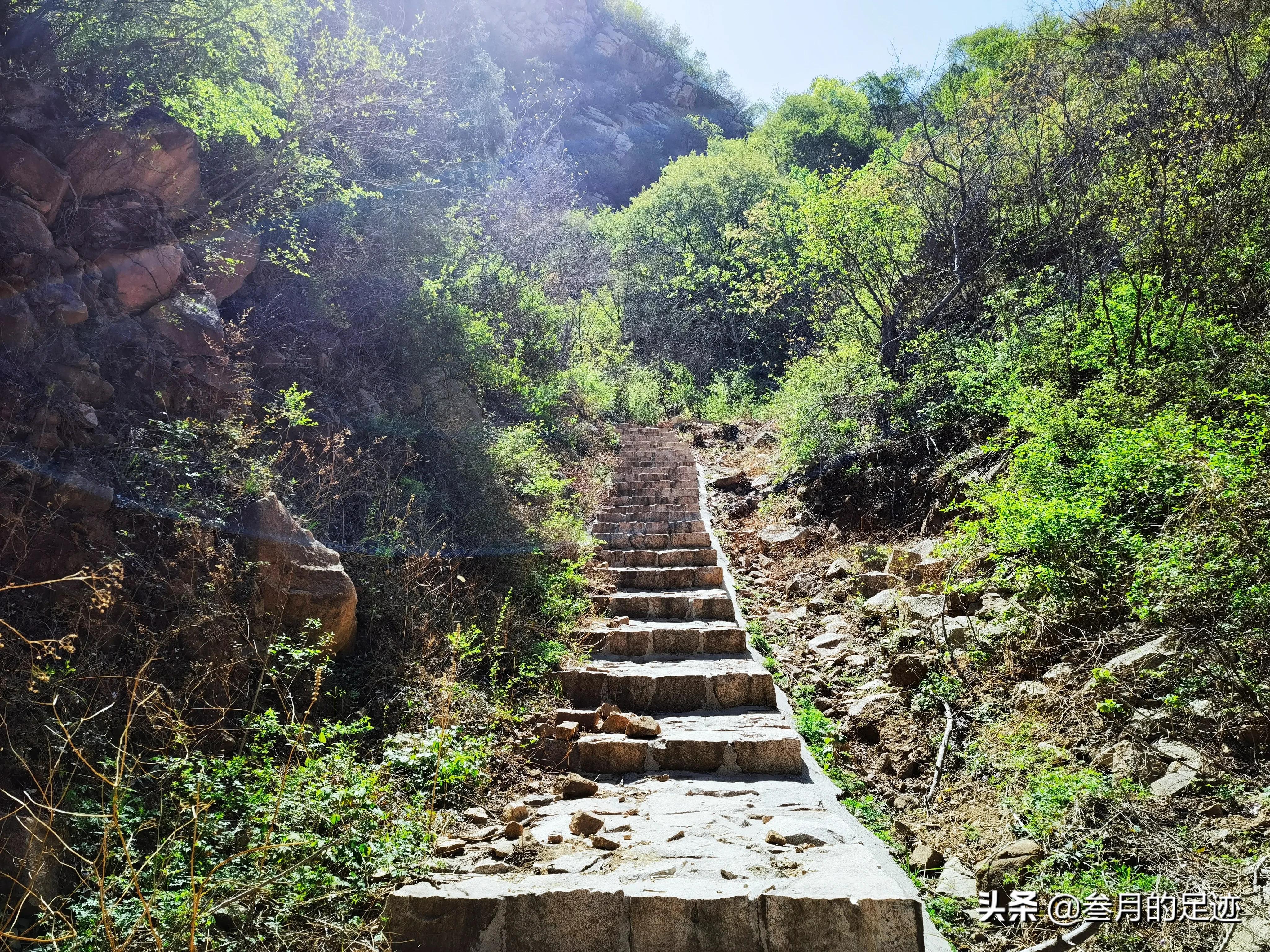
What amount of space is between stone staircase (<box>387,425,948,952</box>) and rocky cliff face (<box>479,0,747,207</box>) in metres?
27.9

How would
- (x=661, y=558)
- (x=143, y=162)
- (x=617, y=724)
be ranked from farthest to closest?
(x=661, y=558), (x=143, y=162), (x=617, y=724)

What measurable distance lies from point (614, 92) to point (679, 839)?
4099 cm

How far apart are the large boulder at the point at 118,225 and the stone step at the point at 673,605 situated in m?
4.79

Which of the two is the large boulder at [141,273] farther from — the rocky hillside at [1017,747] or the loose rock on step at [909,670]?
the loose rock on step at [909,670]

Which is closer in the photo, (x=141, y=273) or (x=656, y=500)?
(x=141, y=273)

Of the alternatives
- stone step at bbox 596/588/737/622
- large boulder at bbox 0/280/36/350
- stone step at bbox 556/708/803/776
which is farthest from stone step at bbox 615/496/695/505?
large boulder at bbox 0/280/36/350

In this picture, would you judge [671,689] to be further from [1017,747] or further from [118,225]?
[118,225]

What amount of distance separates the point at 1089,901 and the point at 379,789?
10.3 feet

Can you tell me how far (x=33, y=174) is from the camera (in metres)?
4.74

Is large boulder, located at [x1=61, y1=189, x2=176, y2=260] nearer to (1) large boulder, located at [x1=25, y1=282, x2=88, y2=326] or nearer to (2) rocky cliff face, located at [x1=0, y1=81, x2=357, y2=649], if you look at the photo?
(2) rocky cliff face, located at [x1=0, y1=81, x2=357, y2=649]

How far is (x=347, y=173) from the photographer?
756 cm

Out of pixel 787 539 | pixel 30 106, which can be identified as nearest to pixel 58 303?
pixel 30 106

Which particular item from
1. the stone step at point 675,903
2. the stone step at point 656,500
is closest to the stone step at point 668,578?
the stone step at point 656,500

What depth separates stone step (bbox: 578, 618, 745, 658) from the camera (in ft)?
18.3
